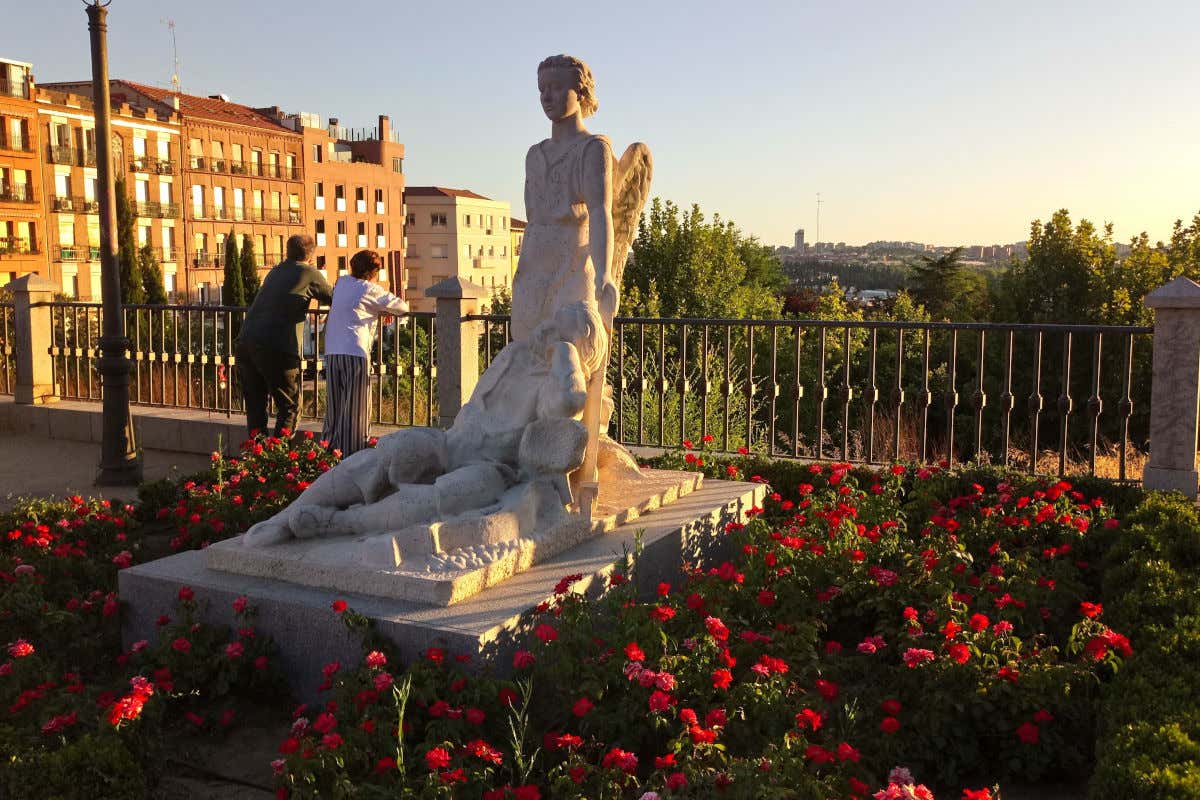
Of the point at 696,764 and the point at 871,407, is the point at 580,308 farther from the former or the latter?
the point at 871,407

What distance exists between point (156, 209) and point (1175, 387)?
52.9 metres

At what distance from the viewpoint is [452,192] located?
8056cm

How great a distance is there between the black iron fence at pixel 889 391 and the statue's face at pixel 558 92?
2767mm

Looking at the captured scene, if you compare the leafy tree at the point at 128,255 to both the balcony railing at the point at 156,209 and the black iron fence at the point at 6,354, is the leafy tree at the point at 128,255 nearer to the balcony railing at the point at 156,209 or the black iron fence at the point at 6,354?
the balcony railing at the point at 156,209

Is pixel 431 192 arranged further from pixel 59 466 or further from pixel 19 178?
pixel 59 466

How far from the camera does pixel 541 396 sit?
5.06 m

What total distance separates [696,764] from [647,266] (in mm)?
42203

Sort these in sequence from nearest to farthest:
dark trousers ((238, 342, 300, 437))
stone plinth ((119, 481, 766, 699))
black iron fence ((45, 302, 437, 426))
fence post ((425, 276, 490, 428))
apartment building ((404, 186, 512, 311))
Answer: stone plinth ((119, 481, 766, 699))
dark trousers ((238, 342, 300, 437))
fence post ((425, 276, 490, 428))
black iron fence ((45, 302, 437, 426))
apartment building ((404, 186, 512, 311))

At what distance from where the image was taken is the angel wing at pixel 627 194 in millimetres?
5953

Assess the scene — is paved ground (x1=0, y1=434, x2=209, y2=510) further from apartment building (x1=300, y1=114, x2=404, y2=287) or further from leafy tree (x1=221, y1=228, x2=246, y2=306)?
apartment building (x1=300, y1=114, x2=404, y2=287)

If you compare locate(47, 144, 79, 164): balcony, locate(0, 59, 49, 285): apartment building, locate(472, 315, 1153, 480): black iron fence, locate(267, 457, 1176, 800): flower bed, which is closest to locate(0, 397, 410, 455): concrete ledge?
locate(472, 315, 1153, 480): black iron fence

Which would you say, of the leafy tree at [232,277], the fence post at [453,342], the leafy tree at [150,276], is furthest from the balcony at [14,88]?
the fence post at [453,342]

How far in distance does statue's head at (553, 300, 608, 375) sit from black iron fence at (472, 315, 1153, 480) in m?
2.60

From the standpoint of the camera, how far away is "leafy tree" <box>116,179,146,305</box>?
1647 inches
